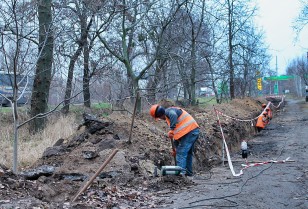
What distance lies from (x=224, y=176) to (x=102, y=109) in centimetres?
800

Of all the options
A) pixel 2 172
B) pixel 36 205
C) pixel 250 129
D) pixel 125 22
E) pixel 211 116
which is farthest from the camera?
pixel 250 129

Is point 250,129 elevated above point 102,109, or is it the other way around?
point 102,109

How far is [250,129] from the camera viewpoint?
22500mm

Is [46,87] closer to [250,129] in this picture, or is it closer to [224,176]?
[224,176]

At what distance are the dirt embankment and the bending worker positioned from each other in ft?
2.50

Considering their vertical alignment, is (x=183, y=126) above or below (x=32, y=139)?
above

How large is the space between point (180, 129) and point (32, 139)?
18.3 ft

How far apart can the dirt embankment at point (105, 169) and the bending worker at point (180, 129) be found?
76 centimetres

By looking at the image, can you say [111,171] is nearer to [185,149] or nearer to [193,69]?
[185,149]

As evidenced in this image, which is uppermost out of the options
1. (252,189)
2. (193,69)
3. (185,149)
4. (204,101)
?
(193,69)

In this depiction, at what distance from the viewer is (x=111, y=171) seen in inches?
336

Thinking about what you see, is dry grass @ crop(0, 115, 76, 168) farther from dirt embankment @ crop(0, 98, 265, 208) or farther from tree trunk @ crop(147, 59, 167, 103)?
tree trunk @ crop(147, 59, 167, 103)

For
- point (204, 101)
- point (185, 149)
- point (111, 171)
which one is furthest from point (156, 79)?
point (204, 101)

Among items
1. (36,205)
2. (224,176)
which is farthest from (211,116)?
(36,205)
